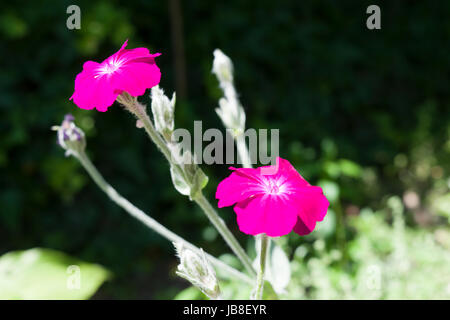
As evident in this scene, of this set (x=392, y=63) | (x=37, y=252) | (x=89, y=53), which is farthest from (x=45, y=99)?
(x=392, y=63)

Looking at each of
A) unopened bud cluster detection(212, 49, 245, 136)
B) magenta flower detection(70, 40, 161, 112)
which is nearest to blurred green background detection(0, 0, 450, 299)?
unopened bud cluster detection(212, 49, 245, 136)

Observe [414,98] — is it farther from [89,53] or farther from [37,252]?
[37,252]

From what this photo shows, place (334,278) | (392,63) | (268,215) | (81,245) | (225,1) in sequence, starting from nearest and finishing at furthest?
(268,215), (334,278), (81,245), (225,1), (392,63)

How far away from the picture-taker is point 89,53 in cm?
205

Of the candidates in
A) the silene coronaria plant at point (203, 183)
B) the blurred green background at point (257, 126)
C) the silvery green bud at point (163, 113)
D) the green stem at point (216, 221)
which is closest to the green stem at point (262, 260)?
the silene coronaria plant at point (203, 183)

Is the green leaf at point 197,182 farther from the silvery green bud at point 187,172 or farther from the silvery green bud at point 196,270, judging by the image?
the silvery green bud at point 196,270

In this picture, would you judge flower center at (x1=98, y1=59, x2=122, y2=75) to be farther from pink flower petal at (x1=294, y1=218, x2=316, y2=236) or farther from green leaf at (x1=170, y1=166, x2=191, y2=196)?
pink flower petal at (x1=294, y1=218, x2=316, y2=236)

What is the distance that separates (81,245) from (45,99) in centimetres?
71

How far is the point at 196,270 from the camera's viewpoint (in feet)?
2.38

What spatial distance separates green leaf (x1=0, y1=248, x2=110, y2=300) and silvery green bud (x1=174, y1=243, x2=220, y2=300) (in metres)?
0.36

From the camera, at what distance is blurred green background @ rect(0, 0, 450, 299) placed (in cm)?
194

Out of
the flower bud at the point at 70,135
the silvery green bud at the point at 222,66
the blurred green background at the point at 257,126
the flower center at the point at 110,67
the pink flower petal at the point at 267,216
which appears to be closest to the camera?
the pink flower petal at the point at 267,216

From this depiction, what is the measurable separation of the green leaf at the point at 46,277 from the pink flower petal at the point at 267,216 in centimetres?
48

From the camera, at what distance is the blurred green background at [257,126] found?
1938 mm
